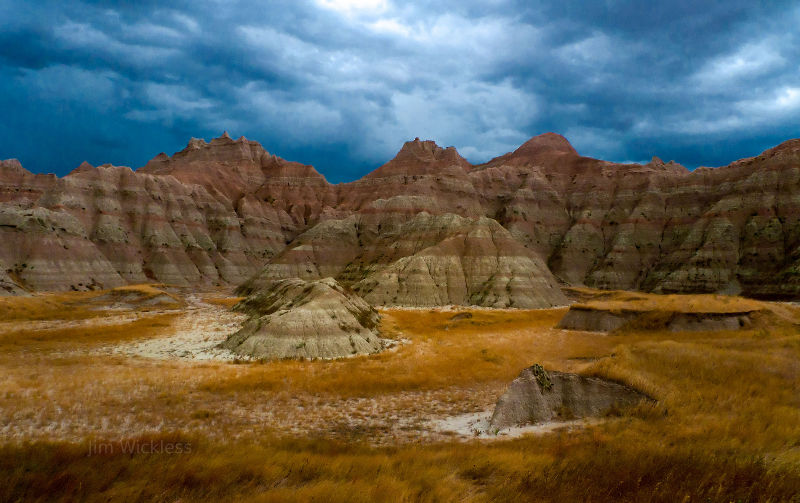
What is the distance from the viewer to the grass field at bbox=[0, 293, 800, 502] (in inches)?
202

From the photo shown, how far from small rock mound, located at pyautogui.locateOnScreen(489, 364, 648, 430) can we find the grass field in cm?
63

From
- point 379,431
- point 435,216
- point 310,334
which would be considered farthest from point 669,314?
point 435,216

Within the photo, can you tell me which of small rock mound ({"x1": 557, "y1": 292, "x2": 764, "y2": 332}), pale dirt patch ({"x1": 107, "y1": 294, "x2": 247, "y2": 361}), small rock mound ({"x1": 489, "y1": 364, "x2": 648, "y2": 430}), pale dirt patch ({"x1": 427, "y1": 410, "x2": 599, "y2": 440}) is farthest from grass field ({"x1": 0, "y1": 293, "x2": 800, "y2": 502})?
small rock mound ({"x1": 557, "y1": 292, "x2": 764, "y2": 332})

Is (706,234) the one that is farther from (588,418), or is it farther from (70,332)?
(70,332)

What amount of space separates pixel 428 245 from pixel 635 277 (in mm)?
49357

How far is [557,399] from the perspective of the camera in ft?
36.1

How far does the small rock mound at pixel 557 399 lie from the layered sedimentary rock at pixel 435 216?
4529 centimetres

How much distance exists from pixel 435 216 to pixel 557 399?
67.5m

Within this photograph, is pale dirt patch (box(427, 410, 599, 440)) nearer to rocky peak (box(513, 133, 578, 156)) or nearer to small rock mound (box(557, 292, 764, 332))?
small rock mound (box(557, 292, 764, 332))

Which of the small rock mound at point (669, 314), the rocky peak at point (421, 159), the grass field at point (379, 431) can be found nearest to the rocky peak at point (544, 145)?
the rocky peak at point (421, 159)

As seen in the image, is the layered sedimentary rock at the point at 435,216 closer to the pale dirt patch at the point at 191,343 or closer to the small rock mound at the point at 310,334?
the pale dirt patch at the point at 191,343

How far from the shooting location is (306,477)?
5.93 m

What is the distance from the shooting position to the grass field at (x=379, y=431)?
5133mm

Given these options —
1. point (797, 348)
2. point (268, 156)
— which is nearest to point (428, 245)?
point (797, 348)
